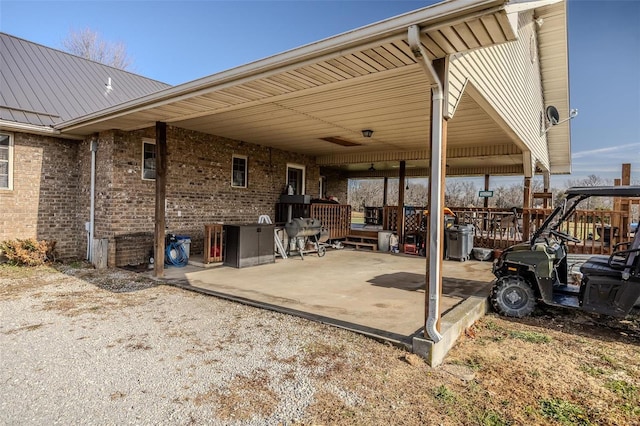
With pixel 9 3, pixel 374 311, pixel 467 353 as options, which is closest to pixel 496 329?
pixel 467 353

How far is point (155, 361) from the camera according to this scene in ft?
10.5

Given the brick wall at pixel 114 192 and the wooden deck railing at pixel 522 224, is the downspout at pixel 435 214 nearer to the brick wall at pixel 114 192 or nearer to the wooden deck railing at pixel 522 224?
the wooden deck railing at pixel 522 224

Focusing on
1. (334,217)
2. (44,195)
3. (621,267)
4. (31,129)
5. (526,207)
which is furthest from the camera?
(334,217)

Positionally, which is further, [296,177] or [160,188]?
[296,177]

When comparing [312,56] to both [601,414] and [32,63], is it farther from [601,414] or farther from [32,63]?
[32,63]

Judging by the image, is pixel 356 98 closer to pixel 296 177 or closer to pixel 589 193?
pixel 589 193

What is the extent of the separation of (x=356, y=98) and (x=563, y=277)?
4.14 meters

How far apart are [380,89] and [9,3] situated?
15642mm

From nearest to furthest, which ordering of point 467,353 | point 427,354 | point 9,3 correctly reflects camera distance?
1. point 427,354
2. point 467,353
3. point 9,3

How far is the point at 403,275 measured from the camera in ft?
23.6

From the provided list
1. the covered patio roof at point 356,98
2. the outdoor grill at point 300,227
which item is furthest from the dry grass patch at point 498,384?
the outdoor grill at point 300,227

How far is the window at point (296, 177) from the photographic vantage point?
12.0 metres

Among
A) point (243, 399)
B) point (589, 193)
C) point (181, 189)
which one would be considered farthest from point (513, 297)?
point (181, 189)

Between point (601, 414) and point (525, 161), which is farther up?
point (525, 161)
